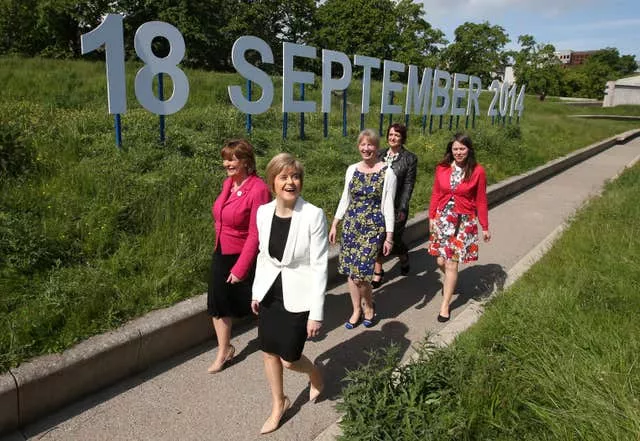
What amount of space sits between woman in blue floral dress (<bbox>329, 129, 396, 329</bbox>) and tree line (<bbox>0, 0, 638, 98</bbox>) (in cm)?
3139

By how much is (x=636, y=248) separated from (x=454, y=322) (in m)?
2.53

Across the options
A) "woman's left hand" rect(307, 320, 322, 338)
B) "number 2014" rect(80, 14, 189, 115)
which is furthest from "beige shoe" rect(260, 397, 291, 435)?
"number 2014" rect(80, 14, 189, 115)

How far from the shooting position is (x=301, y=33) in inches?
1945

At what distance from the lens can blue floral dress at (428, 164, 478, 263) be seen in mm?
4273

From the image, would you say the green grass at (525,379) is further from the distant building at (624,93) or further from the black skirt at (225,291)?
the distant building at (624,93)

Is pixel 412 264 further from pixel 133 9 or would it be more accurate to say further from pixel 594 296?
pixel 133 9

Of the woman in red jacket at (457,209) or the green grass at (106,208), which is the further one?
the woman in red jacket at (457,209)

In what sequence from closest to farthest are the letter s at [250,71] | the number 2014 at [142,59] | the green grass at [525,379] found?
the green grass at [525,379]
the number 2014 at [142,59]
the letter s at [250,71]

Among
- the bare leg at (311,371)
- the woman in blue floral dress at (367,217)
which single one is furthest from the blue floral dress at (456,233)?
the bare leg at (311,371)

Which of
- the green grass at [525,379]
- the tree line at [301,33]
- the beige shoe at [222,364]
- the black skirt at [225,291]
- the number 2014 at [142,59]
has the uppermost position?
the tree line at [301,33]

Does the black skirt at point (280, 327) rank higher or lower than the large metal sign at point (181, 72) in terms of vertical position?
lower

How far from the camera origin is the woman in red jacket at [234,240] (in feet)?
10.3

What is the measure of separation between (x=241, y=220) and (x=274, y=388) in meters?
1.09

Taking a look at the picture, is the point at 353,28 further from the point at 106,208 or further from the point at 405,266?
the point at 106,208
